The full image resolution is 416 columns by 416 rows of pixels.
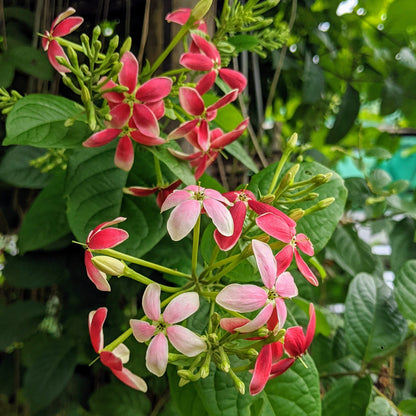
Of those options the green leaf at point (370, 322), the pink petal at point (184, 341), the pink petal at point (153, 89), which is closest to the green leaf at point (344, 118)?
the green leaf at point (370, 322)

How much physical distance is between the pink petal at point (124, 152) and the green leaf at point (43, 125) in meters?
0.04

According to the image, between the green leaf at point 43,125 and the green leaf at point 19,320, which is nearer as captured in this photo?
the green leaf at point 43,125

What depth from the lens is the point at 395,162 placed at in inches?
54.1

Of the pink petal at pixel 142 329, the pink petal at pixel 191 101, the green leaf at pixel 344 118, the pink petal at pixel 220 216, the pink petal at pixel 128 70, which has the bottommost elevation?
Result: the green leaf at pixel 344 118

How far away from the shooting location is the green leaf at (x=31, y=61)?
27.9 inches

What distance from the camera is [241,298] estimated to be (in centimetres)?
34

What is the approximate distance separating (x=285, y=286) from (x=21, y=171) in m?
0.52

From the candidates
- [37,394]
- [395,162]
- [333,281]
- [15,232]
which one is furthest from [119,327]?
[395,162]

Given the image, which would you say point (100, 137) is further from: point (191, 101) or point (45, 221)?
point (45, 221)

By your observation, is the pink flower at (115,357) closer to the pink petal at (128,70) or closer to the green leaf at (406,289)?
the pink petal at (128,70)

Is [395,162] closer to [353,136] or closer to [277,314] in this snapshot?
[353,136]

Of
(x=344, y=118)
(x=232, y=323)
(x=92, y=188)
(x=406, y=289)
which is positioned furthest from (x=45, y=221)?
(x=344, y=118)

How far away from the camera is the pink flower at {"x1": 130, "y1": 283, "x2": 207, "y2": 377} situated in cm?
34

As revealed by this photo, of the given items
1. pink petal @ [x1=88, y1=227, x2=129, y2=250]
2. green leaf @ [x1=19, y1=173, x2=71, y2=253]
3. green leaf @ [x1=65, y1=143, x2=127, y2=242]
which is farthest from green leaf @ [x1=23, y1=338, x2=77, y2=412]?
pink petal @ [x1=88, y1=227, x2=129, y2=250]
